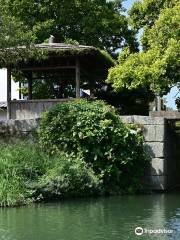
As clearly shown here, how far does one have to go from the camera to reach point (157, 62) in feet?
71.7

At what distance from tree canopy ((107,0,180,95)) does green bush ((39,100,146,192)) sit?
4224 mm

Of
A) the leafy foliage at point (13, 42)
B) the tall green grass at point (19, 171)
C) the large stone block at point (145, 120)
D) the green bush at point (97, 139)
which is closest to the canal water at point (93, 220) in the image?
→ the tall green grass at point (19, 171)

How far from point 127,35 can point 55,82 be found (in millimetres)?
4964

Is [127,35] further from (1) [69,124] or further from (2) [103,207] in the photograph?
(2) [103,207]

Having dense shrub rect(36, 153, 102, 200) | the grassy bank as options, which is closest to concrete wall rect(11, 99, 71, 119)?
the grassy bank

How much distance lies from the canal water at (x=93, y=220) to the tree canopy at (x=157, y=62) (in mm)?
6950

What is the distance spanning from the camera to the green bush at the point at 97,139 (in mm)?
17766

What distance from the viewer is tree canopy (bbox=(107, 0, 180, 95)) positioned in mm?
21734

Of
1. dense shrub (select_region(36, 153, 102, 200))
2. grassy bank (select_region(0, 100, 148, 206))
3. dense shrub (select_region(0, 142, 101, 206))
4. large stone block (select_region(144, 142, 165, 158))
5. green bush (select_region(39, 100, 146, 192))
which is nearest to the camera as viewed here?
dense shrub (select_region(0, 142, 101, 206))

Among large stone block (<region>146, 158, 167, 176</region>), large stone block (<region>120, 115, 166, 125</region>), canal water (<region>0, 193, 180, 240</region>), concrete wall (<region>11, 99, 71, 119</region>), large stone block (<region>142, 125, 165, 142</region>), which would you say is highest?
concrete wall (<region>11, 99, 71, 119</region>)

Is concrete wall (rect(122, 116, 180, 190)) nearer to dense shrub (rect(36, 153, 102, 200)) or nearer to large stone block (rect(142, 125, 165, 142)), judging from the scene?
large stone block (rect(142, 125, 165, 142))

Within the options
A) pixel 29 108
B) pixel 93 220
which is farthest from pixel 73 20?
pixel 93 220

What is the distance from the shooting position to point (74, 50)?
21391mm

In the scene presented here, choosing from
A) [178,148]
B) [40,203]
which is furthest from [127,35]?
[40,203]
